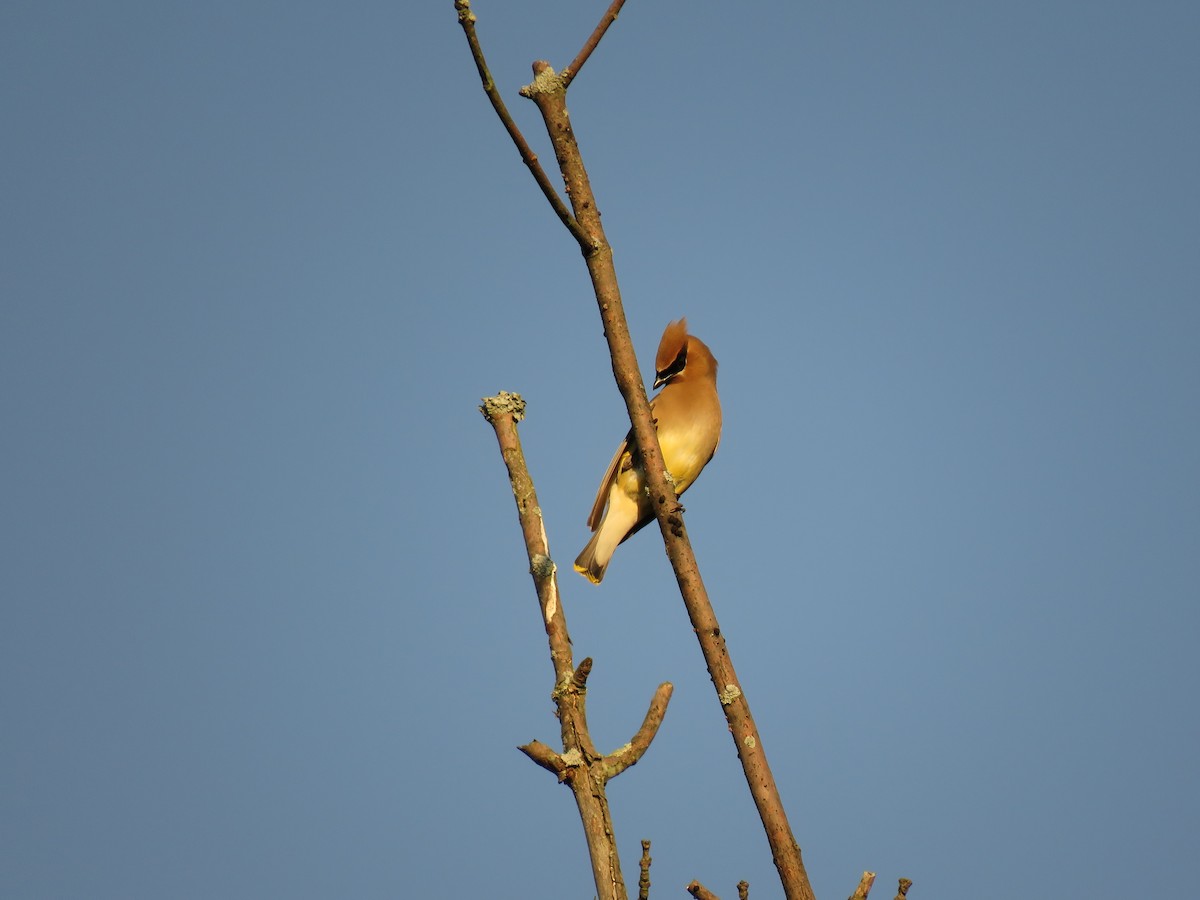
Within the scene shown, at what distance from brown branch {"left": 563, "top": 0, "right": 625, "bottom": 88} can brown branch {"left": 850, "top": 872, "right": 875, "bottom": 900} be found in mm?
2277

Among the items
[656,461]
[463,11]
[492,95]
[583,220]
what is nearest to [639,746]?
[656,461]

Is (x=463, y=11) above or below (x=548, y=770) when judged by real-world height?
above

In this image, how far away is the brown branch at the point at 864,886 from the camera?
2.88 m

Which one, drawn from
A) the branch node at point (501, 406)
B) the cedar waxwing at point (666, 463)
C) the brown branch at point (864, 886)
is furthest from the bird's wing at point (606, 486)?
the brown branch at point (864, 886)

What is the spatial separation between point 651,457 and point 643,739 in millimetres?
787

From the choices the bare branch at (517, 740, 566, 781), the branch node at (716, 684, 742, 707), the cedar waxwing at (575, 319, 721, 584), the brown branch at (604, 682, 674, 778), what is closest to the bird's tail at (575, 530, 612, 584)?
the cedar waxwing at (575, 319, 721, 584)

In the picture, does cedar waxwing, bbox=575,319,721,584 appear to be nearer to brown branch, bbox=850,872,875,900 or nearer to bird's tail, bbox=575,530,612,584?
bird's tail, bbox=575,530,612,584

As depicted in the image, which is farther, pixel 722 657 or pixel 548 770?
pixel 722 657

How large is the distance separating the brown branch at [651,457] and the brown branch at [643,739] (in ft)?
0.50

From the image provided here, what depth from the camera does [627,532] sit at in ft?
19.2

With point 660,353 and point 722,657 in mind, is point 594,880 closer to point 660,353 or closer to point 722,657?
point 722,657

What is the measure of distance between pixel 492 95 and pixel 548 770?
1.69m

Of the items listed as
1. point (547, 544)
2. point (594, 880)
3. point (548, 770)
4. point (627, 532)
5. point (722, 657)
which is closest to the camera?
point (594, 880)

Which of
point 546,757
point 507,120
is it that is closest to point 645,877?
point 546,757
